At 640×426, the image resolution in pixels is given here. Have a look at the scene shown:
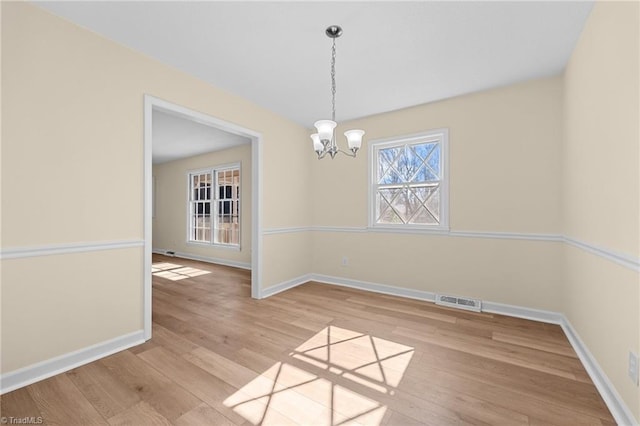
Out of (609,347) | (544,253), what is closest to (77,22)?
(609,347)

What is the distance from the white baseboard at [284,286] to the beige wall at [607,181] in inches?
124

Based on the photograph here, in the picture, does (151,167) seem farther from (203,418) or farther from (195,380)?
(203,418)

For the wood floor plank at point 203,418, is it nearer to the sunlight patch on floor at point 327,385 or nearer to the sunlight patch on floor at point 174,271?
the sunlight patch on floor at point 327,385

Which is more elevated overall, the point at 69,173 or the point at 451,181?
the point at 451,181

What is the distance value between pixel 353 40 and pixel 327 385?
2.59 metres

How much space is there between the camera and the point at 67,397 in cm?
160

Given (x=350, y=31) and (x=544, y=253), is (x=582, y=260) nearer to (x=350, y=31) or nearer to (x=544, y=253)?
(x=544, y=253)

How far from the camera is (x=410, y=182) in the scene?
3.56m

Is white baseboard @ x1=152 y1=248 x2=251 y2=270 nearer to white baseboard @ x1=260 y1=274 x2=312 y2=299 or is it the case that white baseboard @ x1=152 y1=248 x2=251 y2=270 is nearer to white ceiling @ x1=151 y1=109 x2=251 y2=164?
white baseboard @ x1=260 y1=274 x2=312 y2=299

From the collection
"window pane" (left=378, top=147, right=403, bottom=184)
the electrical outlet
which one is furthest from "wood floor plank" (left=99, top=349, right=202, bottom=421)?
"window pane" (left=378, top=147, right=403, bottom=184)

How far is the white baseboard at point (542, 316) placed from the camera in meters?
1.46

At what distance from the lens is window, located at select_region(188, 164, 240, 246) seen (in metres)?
5.80

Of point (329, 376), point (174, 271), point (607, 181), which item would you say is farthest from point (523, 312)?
point (174, 271)

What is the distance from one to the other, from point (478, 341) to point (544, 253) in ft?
4.08
